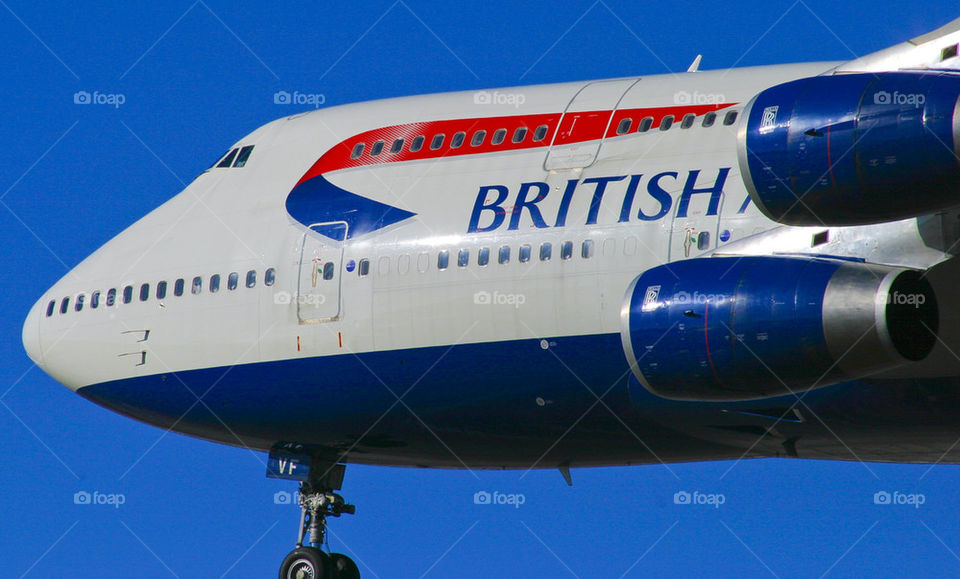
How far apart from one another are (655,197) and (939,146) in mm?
5355

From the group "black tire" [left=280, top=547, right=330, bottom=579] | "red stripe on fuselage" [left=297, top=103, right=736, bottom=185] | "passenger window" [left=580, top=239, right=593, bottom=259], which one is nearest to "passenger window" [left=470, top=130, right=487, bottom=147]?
"red stripe on fuselage" [left=297, top=103, right=736, bottom=185]

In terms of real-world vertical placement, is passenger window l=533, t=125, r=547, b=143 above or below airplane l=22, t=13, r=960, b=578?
above

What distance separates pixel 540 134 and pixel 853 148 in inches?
274

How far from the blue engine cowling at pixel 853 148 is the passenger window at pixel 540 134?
561cm

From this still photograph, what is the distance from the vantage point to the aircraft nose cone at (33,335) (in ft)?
84.2

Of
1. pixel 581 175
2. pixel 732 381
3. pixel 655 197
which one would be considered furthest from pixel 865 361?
pixel 581 175

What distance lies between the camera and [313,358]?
22.3m

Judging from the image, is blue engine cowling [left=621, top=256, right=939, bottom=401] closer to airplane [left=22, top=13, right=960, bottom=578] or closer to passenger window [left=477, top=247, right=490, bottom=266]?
airplane [left=22, top=13, right=960, bottom=578]

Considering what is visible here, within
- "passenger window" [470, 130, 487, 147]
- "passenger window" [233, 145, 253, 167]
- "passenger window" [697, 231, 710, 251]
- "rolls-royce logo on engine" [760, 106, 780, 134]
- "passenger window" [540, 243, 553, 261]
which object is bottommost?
"rolls-royce logo on engine" [760, 106, 780, 134]

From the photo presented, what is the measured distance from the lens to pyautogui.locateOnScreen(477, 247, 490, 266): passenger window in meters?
20.9

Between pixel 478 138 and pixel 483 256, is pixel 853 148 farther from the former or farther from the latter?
pixel 478 138

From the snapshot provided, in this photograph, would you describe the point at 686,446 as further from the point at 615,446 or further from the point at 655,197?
the point at 655,197

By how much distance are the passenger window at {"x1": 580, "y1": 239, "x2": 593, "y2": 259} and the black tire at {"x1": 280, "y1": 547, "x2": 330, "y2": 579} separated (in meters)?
6.52

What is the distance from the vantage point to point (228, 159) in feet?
83.9
